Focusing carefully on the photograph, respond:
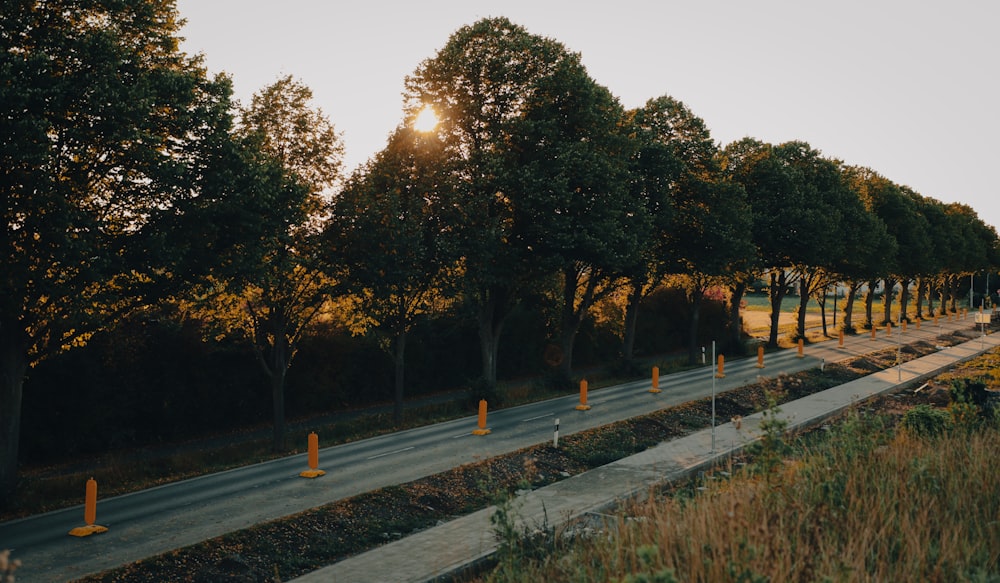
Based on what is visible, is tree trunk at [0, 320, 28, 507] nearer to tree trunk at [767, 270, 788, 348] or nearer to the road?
the road

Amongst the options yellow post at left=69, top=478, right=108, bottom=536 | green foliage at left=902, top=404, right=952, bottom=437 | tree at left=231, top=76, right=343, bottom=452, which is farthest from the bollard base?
green foliage at left=902, top=404, right=952, bottom=437

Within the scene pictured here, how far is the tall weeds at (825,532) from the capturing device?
600 centimetres

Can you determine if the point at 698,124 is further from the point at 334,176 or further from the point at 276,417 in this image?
the point at 276,417

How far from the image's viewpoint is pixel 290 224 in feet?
63.8

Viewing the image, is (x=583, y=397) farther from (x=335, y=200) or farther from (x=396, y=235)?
(x=335, y=200)

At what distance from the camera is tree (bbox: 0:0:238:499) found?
43.6 feet

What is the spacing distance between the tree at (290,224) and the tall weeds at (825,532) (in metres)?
13.0

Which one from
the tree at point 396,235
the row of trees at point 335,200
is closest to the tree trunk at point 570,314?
the row of trees at point 335,200

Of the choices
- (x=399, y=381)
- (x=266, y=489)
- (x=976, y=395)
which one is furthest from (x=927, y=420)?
(x=399, y=381)

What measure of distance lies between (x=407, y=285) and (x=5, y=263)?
39.0ft

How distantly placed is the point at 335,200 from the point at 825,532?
18016 mm

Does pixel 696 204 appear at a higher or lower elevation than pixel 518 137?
lower

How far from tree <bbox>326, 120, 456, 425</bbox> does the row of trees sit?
0.07m

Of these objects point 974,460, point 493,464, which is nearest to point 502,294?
point 493,464
